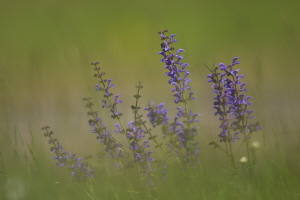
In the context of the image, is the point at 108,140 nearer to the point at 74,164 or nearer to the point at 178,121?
the point at 74,164

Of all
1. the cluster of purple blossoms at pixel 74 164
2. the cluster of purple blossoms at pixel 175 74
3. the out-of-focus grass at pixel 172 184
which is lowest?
the out-of-focus grass at pixel 172 184

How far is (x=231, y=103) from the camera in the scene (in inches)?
139

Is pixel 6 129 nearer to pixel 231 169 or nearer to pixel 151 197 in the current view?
pixel 151 197

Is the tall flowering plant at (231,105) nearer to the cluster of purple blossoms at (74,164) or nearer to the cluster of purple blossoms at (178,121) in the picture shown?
the cluster of purple blossoms at (178,121)

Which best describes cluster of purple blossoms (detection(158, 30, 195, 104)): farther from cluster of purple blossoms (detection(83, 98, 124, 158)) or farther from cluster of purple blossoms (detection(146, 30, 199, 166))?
cluster of purple blossoms (detection(83, 98, 124, 158))

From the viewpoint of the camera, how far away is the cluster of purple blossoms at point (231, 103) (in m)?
3.49

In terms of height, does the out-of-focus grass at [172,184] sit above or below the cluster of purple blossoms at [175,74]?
below

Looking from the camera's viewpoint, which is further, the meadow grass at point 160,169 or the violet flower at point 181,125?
the violet flower at point 181,125

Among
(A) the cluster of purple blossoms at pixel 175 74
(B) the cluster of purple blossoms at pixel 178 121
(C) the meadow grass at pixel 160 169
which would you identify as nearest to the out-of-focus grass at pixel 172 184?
(C) the meadow grass at pixel 160 169

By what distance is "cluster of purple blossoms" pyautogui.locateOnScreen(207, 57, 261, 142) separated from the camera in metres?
3.49

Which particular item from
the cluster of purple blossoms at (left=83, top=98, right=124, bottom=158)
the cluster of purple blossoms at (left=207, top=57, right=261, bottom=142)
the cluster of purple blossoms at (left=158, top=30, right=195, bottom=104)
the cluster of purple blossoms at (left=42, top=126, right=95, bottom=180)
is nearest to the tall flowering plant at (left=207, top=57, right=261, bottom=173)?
the cluster of purple blossoms at (left=207, top=57, right=261, bottom=142)

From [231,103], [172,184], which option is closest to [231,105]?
[231,103]

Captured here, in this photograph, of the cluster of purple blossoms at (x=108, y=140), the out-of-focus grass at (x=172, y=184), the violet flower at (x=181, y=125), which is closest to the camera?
the out-of-focus grass at (x=172, y=184)

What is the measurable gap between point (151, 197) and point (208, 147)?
681 mm
